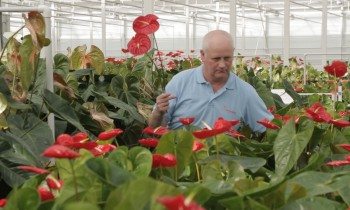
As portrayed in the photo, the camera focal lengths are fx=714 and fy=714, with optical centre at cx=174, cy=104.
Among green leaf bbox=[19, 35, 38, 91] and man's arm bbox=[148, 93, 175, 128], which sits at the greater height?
green leaf bbox=[19, 35, 38, 91]

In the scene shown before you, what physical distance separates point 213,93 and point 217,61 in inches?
7.7

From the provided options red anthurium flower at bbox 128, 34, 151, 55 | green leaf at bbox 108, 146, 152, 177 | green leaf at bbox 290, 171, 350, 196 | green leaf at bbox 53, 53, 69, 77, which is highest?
red anthurium flower at bbox 128, 34, 151, 55

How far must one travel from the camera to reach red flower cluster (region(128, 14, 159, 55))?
3426 mm

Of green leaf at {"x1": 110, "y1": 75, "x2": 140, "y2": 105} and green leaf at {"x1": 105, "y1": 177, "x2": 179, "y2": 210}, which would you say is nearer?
green leaf at {"x1": 105, "y1": 177, "x2": 179, "y2": 210}

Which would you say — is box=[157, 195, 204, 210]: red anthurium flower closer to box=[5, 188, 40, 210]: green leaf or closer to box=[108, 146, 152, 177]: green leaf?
box=[5, 188, 40, 210]: green leaf

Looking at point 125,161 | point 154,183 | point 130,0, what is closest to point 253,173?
point 125,161

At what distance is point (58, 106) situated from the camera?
9.09 feet

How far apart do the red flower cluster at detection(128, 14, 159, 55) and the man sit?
11.7 inches

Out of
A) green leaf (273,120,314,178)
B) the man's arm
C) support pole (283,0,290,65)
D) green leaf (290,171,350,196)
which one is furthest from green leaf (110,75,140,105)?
support pole (283,0,290,65)

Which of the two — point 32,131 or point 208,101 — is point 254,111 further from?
point 32,131

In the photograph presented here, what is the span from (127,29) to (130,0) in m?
7.70

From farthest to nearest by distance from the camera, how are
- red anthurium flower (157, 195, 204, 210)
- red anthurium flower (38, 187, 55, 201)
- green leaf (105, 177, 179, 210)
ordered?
red anthurium flower (38, 187, 55, 201), green leaf (105, 177, 179, 210), red anthurium flower (157, 195, 204, 210)

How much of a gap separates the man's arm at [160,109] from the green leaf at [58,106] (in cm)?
60

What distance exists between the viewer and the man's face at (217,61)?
3674 millimetres
